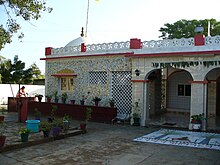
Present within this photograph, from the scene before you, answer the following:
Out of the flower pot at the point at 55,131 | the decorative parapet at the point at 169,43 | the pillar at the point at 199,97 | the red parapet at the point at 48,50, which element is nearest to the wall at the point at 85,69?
the red parapet at the point at 48,50

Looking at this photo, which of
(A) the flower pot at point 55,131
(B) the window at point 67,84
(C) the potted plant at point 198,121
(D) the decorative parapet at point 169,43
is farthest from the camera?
(B) the window at point 67,84

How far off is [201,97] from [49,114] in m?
7.98

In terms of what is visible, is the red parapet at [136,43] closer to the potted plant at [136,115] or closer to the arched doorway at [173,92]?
the potted plant at [136,115]

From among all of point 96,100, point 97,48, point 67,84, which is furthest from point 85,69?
point 96,100

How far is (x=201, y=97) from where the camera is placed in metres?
10.1

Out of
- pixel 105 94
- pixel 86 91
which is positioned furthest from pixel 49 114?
pixel 105 94

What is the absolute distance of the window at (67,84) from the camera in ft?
47.9

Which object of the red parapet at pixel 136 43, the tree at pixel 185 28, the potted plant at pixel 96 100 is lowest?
the potted plant at pixel 96 100

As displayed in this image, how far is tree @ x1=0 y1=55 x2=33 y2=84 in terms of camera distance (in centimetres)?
2330

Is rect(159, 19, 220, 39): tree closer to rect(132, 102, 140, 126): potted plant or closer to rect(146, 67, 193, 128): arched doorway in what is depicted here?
rect(146, 67, 193, 128): arched doorway

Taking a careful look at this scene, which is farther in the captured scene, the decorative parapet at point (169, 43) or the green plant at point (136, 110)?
the green plant at point (136, 110)

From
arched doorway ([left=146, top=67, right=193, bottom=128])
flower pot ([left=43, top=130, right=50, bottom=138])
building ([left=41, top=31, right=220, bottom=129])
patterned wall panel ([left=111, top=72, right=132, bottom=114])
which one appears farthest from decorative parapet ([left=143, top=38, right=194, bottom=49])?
flower pot ([left=43, top=130, right=50, bottom=138])

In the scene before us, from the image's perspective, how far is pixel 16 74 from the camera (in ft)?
77.8

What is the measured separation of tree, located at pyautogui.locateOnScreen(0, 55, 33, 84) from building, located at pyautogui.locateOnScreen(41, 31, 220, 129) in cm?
935
